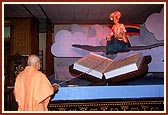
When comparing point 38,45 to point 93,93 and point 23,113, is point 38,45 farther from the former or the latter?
point 23,113

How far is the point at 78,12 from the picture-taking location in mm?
6289

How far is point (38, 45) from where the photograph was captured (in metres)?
7.16

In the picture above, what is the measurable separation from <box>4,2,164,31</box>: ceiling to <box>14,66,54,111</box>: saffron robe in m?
2.22

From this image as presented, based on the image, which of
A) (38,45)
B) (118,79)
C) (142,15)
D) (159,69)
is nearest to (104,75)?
(118,79)

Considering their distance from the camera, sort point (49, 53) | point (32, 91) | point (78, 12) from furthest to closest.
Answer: point (49, 53) → point (78, 12) → point (32, 91)

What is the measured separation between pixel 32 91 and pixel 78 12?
115 inches

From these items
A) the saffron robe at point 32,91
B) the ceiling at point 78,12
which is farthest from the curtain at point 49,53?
the saffron robe at point 32,91

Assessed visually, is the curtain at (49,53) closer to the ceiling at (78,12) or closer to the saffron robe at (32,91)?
the ceiling at (78,12)

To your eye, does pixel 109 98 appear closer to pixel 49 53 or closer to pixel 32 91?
pixel 49 53

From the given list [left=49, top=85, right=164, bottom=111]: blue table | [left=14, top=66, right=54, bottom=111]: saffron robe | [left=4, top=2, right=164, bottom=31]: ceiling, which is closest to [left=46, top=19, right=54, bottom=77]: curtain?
[left=4, top=2, right=164, bottom=31]: ceiling

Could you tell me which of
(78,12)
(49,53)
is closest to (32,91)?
(78,12)

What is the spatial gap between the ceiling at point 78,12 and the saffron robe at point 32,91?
2224 millimetres

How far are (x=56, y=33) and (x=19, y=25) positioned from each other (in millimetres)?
940

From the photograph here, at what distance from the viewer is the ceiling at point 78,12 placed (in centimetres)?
582
